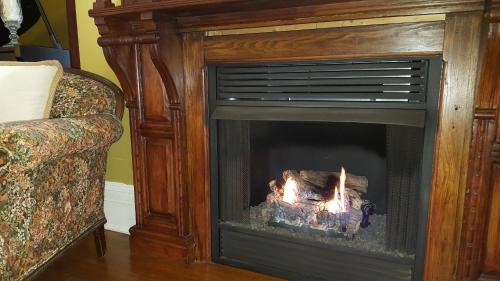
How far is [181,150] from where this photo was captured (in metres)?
1.66

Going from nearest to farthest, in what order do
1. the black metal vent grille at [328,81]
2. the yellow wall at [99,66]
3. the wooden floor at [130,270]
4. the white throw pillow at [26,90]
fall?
the black metal vent grille at [328,81] → the white throw pillow at [26,90] → the wooden floor at [130,270] → the yellow wall at [99,66]

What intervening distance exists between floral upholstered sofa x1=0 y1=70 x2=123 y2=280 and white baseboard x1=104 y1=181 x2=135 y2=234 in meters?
0.28

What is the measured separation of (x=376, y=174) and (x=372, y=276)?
17.8 inches

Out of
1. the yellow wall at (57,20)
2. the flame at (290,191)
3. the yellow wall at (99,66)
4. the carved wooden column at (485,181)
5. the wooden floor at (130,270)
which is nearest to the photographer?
the carved wooden column at (485,181)

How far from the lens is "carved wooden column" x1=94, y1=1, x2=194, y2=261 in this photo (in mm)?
1559

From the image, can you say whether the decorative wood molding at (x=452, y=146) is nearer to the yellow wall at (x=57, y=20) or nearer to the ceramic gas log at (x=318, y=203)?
the ceramic gas log at (x=318, y=203)

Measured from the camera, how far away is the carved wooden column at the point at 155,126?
61.4 inches

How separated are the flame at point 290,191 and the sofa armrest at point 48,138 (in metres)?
0.83

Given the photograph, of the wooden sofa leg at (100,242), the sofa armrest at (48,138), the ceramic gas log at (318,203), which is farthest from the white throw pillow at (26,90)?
the ceramic gas log at (318,203)

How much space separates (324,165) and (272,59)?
597 millimetres

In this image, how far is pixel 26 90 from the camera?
1.50 meters

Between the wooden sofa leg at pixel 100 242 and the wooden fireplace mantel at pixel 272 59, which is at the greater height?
the wooden fireplace mantel at pixel 272 59

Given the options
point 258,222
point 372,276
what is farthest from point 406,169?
point 258,222

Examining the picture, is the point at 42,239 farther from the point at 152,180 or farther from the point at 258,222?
the point at 258,222
